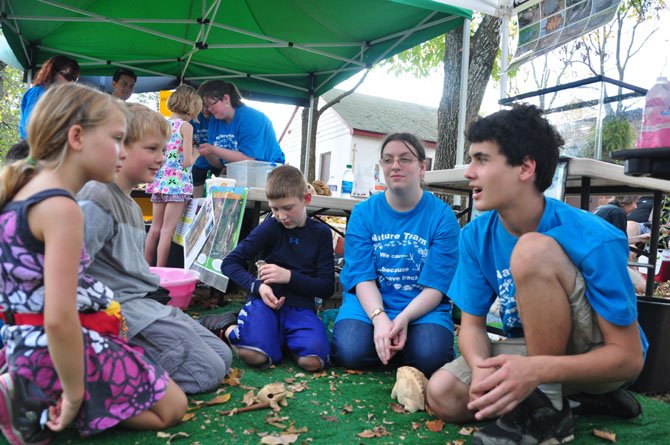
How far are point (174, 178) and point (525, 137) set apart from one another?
2712 mm

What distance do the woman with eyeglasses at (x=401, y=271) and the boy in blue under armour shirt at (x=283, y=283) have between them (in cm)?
15

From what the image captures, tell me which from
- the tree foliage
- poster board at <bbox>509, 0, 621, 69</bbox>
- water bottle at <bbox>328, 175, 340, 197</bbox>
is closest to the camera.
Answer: poster board at <bbox>509, 0, 621, 69</bbox>

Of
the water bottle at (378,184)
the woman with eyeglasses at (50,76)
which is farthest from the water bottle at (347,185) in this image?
the woman with eyeglasses at (50,76)

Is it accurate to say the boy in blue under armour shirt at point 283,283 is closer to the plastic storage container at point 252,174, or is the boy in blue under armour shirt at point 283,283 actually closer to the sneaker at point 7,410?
the plastic storage container at point 252,174

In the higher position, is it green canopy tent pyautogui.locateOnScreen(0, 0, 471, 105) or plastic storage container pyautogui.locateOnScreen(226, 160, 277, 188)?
green canopy tent pyautogui.locateOnScreen(0, 0, 471, 105)

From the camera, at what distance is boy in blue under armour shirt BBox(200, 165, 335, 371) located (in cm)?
234

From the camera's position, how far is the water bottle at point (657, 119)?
4.64ft

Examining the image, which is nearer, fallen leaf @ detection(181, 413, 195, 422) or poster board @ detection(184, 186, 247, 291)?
fallen leaf @ detection(181, 413, 195, 422)

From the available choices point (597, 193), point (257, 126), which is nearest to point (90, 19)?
point (257, 126)

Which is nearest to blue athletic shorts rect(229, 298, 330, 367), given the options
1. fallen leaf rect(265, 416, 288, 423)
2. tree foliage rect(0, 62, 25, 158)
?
fallen leaf rect(265, 416, 288, 423)

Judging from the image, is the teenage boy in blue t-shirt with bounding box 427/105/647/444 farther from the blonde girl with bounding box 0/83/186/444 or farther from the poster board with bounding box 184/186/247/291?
the poster board with bounding box 184/186/247/291

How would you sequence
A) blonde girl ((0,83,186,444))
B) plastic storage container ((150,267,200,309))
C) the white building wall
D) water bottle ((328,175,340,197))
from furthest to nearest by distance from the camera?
1. the white building wall
2. water bottle ((328,175,340,197))
3. plastic storage container ((150,267,200,309))
4. blonde girl ((0,83,186,444))

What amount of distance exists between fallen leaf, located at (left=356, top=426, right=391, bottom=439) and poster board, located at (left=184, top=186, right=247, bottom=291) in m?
1.71

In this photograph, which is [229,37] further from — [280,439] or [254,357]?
[280,439]
